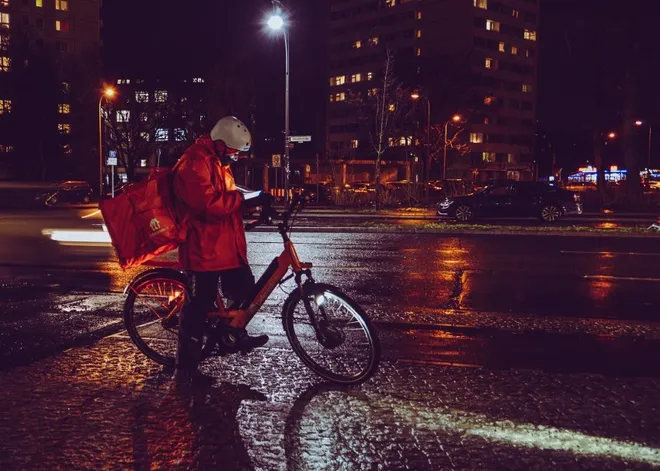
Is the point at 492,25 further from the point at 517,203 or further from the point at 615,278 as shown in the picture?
the point at 615,278

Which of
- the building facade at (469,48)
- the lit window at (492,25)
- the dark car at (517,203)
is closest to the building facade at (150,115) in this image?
the dark car at (517,203)

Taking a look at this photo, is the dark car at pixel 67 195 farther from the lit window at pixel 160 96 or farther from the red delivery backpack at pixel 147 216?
the red delivery backpack at pixel 147 216

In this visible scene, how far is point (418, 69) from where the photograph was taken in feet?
208

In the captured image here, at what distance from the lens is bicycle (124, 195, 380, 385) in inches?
197

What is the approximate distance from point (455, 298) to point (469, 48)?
95.6 meters

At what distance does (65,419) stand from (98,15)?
369 feet

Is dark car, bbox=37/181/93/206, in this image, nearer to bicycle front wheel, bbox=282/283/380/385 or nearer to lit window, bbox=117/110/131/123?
lit window, bbox=117/110/131/123

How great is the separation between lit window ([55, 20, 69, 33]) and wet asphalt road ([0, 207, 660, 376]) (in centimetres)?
9530

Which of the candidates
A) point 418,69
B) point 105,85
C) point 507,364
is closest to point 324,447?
point 507,364

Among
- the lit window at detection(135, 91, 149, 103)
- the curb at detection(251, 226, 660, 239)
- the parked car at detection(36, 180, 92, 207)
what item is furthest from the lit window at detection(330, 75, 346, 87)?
the curb at detection(251, 226, 660, 239)

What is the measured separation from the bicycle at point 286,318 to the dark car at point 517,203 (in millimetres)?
20925

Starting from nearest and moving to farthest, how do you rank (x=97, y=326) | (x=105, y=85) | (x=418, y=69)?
(x=97, y=326) < (x=105, y=85) < (x=418, y=69)

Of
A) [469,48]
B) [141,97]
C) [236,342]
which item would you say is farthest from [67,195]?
Result: [469,48]

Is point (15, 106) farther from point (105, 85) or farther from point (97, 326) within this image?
point (97, 326)
